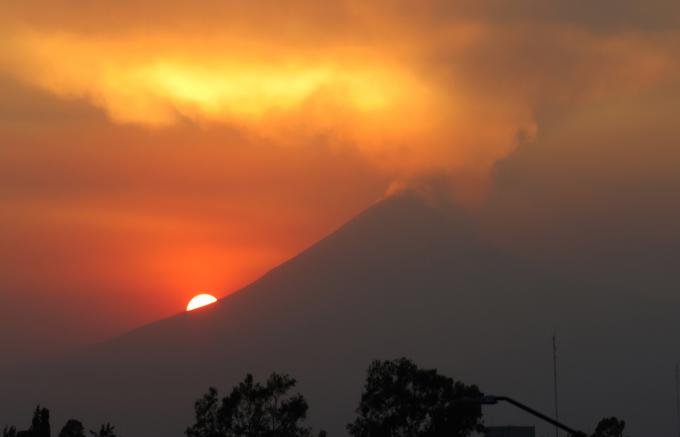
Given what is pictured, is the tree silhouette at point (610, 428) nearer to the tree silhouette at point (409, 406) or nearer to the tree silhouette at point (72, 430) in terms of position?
the tree silhouette at point (409, 406)

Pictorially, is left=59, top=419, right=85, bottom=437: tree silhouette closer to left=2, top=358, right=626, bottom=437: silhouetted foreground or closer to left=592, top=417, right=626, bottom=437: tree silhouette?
left=2, top=358, right=626, bottom=437: silhouetted foreground

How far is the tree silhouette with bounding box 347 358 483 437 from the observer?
342ft

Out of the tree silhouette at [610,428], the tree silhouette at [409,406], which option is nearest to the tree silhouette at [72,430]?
the tree silhouette at [409,406]

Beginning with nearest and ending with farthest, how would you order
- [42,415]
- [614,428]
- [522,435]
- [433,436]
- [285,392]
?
[42,415] → [433,436] → [285,392] → [614,428] → [522,435]

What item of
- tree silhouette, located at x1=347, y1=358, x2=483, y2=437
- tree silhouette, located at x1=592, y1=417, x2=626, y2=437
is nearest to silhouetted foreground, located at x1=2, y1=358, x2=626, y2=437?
tree silhouette, located at x1=347, y1=358, x2=483, y2=437

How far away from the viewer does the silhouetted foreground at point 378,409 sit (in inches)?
4109

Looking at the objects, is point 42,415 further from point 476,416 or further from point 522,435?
point 522,435

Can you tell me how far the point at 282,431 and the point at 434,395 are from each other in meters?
13.3

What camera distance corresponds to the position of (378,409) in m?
106

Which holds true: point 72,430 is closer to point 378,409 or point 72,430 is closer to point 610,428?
point 378,409

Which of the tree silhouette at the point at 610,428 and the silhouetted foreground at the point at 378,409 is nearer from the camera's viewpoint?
the silhouetted foreground at the point at 378,409

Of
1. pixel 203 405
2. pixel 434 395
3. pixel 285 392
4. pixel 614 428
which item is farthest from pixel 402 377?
pixel 614 428

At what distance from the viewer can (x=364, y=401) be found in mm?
105562

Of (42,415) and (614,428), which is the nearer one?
(42,415)
